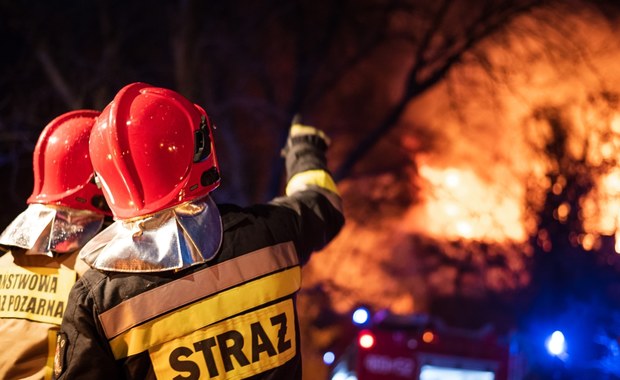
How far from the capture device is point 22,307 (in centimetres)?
268

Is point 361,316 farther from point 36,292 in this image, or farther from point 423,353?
point 36,292

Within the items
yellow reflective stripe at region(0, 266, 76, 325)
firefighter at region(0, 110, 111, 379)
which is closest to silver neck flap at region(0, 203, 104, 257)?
firefighter at region(0, 110, 111, 379)

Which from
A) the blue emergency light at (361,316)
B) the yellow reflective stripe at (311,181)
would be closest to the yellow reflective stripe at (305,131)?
the yellow reflective stripe at (311,181)

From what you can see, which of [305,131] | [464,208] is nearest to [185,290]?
[305,131]

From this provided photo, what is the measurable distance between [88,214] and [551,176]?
7159 millimetres

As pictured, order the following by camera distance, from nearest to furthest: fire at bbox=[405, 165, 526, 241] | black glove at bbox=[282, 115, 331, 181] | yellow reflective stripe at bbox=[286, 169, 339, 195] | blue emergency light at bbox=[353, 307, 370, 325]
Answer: yellow reflective stripe at bbox=[286, 169, 339, 195]
black glove at bbox=[282, 115, 331, 181]
blue emergency light at bbox=[353, 307, 370, 325]
fire at bbox=[405, 165, 526, 241]

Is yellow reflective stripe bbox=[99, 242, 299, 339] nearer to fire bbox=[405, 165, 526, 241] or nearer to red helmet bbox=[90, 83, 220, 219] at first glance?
red helmet bbox=[90, 83, 220, 219]

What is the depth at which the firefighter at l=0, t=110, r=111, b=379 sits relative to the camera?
2.64 meters

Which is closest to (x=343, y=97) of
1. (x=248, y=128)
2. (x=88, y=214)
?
(x=248, y=128)

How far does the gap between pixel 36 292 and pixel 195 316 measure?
109 centimetres

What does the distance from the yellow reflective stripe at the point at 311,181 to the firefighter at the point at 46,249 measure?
3.01 feet

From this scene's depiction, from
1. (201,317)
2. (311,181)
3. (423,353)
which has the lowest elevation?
(423,353)

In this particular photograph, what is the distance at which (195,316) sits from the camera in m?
1.97

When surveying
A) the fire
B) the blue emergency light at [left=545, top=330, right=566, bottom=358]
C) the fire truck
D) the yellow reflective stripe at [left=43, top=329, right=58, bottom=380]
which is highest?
the yellow reflective stripe at [left=43, top=329, right=58, bottom=380]
